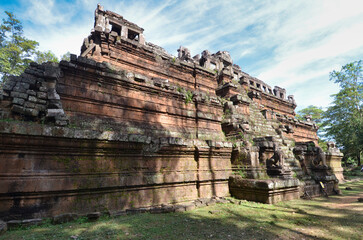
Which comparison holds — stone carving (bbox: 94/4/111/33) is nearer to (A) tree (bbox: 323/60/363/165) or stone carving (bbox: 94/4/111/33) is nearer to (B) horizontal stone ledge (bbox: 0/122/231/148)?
(B) horizontal stone ledge (bbox: 0/122/231/148)

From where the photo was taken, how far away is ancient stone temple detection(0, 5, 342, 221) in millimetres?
3986

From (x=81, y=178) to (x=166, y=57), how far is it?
7.88m

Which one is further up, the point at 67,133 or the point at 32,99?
the point at 32,99

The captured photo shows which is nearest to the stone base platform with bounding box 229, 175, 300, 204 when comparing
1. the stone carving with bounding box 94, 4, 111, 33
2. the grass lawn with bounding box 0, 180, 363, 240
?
the grass lawn with bounding box 0, 180, 363, 240

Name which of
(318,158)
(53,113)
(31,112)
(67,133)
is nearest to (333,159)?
(318,158)

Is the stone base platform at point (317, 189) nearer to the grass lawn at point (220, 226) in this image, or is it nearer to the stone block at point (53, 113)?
the grass lawn at point (220, 226)

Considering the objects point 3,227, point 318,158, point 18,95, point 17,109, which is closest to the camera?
point 3,227

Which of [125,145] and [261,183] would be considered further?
[261,183]

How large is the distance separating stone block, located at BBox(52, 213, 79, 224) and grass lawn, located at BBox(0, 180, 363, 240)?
0.13 m

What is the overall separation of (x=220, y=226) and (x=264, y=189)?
108 inches

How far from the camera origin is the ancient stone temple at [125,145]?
399cm

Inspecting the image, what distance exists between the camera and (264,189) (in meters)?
6.09

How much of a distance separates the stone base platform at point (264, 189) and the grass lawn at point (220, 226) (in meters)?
0.67

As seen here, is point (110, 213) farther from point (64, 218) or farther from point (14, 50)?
point (14, 50)
